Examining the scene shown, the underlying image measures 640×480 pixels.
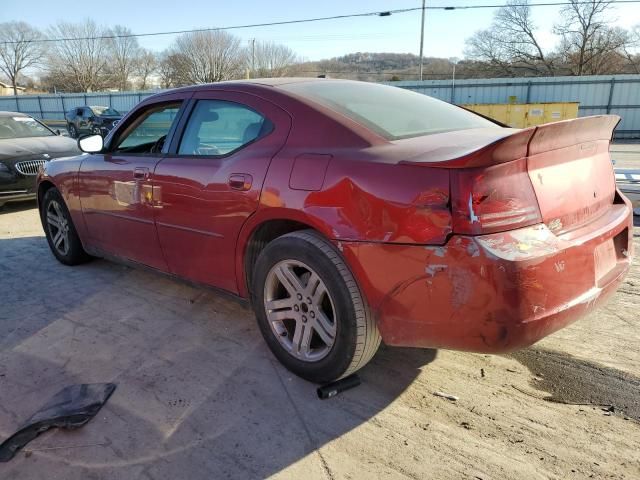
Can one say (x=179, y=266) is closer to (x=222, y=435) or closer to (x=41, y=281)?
(x=222, y=435)

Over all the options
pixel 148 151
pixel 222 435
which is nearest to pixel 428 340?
pixel 222 435

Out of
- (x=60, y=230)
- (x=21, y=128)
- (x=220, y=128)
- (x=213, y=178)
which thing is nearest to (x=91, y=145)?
(x=60, y=230)

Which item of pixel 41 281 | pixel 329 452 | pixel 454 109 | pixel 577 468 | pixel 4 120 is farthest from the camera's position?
pixel 4 120

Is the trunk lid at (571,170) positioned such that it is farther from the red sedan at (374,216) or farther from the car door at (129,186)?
the car door at (129,186)

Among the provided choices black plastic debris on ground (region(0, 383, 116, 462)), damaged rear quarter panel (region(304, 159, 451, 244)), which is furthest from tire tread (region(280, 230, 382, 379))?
black plastic debris on ground (region(0, 383, 116, 462))

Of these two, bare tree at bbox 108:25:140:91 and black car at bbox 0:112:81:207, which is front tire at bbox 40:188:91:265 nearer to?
black car at bbox 0:112:81:207

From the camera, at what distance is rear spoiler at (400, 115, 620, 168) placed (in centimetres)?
192

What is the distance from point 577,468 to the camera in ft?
6.44

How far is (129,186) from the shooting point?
3523 millimetres

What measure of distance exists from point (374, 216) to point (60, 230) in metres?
Answer: 3.77

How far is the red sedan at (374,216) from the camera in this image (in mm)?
1954

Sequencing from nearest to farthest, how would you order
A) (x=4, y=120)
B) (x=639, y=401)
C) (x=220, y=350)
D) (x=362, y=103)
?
(x=639, y=401) → (x=362, y=103) → (x=220, y=350) → (x=4, y=120)

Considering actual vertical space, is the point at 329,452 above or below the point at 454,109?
below

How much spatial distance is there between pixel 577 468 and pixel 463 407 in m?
0.56
